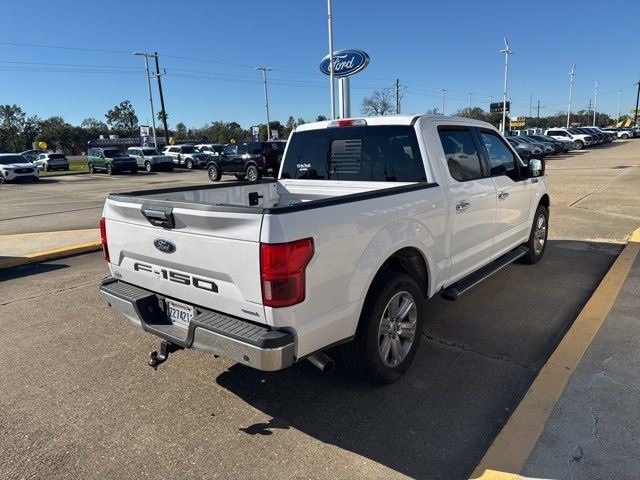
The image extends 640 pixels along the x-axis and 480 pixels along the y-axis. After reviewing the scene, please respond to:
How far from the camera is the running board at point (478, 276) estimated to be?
159 inches

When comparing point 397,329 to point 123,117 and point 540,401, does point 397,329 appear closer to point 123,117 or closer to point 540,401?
point 540,401

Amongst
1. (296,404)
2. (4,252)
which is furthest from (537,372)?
(4,252)

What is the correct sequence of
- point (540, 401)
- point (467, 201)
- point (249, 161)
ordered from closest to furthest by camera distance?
point (540, 401), point (467, 201), point (249, 161)

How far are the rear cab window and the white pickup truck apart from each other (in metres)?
0.01

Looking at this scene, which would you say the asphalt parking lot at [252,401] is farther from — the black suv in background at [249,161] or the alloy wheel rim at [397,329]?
the black suv in background at [249,161]

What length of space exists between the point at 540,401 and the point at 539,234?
12.4 feet

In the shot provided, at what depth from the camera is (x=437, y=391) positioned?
3336 millimetres

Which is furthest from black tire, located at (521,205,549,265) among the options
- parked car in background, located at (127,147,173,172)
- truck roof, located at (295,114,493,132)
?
parked car in background, located at (127,147,173,172)

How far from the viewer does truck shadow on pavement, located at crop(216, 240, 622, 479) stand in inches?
109

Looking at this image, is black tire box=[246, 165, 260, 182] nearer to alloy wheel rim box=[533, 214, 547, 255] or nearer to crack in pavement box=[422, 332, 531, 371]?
alloy wheel rim box=[533, 214, 547, 255]

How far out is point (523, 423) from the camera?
2854mm

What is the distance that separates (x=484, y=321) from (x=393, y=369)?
1.55 meters

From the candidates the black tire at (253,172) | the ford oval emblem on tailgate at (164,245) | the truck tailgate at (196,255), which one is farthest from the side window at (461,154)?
the black tire at (253,172)

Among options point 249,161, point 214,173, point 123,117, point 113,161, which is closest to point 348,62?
point 249,161
